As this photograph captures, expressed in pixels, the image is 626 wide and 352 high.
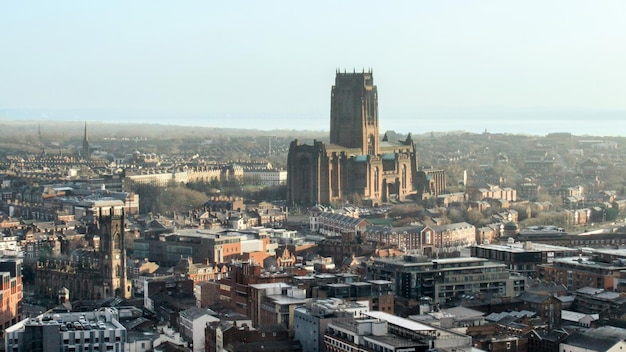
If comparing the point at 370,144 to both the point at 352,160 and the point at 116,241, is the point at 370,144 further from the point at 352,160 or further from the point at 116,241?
the point at 116,241

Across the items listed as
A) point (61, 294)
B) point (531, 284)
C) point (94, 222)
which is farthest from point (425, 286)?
point (94, 222)

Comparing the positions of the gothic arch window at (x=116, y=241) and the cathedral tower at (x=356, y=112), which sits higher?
the cathedral tower at (x=356, y=112)

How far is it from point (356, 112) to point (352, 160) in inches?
141

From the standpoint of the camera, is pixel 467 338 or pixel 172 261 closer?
pixel 467 338

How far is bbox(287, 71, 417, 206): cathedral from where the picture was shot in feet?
253

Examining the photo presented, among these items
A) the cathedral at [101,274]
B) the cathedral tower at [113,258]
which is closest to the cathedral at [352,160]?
the cathedral at [101,274]

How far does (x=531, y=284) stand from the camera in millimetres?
44750

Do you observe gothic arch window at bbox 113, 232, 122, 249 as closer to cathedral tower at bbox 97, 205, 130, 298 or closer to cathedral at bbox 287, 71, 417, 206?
cathedral tower at bbox 97, 205, 130, 298

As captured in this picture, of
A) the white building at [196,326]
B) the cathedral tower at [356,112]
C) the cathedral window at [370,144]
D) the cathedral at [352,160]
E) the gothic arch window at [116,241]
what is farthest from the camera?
the cathedral window at [370,144]

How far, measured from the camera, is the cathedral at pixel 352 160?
77250 millimetres

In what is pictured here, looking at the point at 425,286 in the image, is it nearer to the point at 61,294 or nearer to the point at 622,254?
the point at 622,254

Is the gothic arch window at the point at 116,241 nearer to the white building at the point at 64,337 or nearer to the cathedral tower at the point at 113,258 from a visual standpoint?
the cathedral tower at the point at 113,258

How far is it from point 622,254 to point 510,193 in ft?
118

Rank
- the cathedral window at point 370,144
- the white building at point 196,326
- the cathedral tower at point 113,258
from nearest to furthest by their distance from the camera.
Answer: the white building at point 196,326 → the cathedral tower at point 113,258 → the cathedral window at point 370,144
